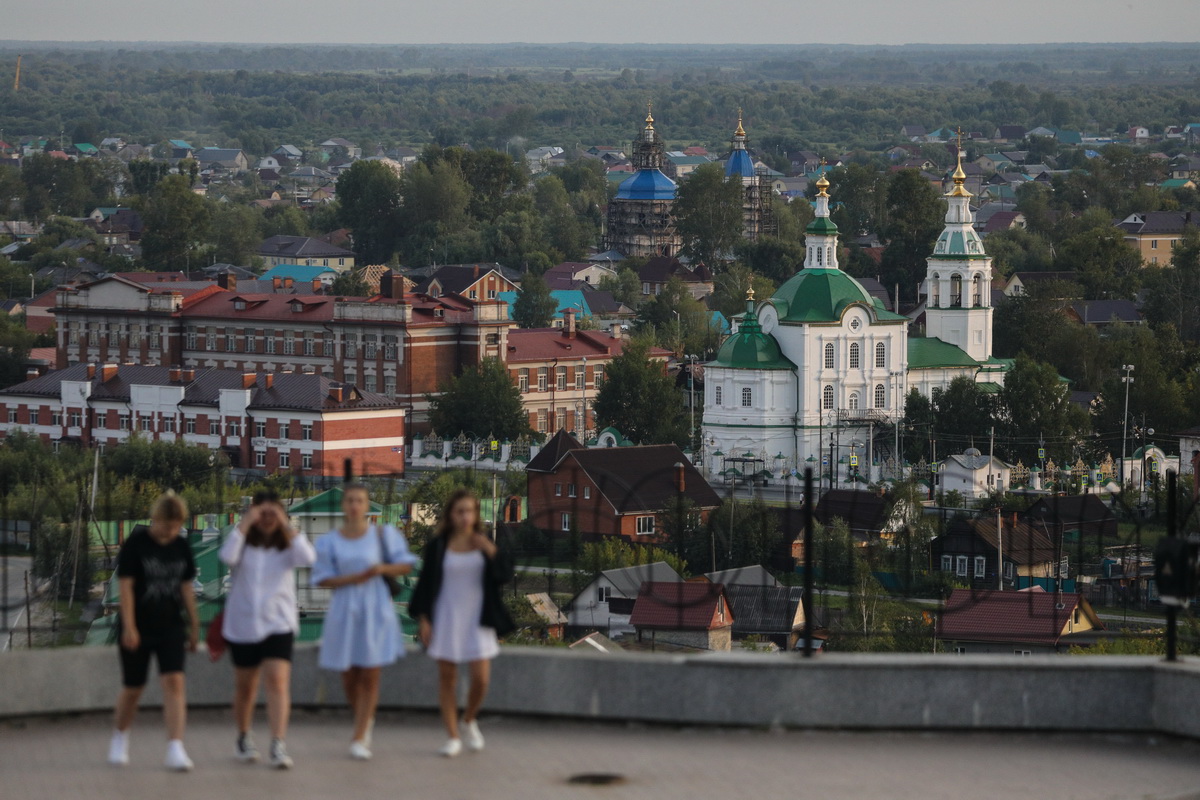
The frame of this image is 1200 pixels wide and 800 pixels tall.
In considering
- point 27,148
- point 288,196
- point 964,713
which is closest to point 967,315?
point 964,713

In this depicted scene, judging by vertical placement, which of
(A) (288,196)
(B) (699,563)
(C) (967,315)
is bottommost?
(B) (699,563)

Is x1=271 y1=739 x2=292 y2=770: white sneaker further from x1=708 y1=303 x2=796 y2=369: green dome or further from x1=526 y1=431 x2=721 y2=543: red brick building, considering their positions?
x1=708 y1=303 x2=796 y2=369: green dome

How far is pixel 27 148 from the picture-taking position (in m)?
200

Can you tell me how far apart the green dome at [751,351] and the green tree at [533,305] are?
2882 centimetres

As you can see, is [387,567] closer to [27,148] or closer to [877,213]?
[877,213]

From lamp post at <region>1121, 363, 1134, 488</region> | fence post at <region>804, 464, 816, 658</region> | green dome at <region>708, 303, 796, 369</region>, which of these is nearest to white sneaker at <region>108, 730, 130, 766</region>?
fence post at <region>804, 464, 816, 658</region>

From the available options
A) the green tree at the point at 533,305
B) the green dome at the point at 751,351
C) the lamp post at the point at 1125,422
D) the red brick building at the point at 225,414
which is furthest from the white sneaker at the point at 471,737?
the green tree at the point at 533,305

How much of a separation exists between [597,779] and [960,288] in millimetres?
51757

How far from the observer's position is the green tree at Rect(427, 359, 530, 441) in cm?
5659

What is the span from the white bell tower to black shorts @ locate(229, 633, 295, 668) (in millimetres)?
50436

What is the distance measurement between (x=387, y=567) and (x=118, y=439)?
46.4 meters

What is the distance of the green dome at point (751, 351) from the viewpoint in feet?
177

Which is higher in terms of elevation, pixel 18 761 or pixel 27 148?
pixel 27 148

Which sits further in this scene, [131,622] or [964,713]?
[964,713]
